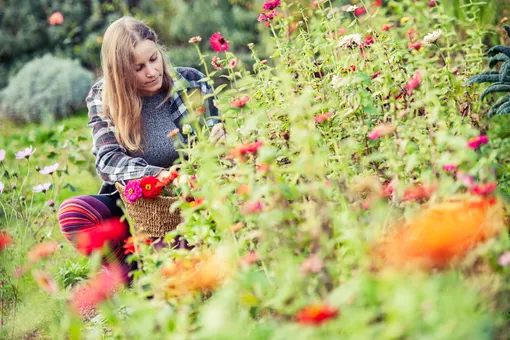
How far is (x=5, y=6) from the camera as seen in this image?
748 centimetres

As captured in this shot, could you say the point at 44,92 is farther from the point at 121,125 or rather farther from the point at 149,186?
the point at 149,186

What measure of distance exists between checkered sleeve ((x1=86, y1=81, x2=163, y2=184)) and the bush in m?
3.70

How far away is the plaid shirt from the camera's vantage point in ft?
7.48

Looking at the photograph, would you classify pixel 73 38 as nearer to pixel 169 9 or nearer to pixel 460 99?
pixel 169 9

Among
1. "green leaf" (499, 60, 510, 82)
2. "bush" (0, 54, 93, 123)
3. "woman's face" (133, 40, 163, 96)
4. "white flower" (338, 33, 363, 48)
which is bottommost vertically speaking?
"bush" (0, 54, 93, 123)

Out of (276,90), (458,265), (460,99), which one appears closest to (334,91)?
(276,90)

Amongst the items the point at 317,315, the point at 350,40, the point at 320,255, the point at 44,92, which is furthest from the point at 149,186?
the point at 44,92

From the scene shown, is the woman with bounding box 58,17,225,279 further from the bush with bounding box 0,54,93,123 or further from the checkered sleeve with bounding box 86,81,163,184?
the bush with bounding box 0,54,93,123

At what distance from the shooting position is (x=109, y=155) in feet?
7.77

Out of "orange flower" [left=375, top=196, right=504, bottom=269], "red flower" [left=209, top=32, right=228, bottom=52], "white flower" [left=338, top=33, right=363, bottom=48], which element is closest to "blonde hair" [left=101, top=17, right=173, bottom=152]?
"red flower" [left=209, top=32, right=228, bottom=52]

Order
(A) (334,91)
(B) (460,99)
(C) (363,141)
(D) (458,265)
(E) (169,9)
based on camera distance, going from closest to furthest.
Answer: (D) (458,265)
(C) (363,141)
(A) (334,91)
(B) (460,99)
(E) (169,9)

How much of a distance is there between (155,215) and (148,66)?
596 millimetres

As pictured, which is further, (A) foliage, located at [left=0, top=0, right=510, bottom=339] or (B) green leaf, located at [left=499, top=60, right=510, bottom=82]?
(B) green leaf, located at [left=499, top=60, right=510, bottom=82]

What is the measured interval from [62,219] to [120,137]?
1.24 ft
